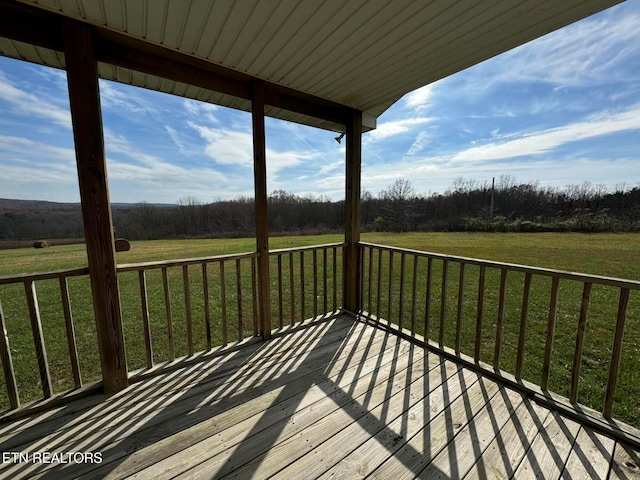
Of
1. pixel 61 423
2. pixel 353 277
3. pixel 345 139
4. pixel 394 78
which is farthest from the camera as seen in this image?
pixel 353 277

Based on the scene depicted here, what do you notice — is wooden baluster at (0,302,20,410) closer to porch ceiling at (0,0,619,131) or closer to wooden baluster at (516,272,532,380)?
porch ceiling at (0,0,619,131)

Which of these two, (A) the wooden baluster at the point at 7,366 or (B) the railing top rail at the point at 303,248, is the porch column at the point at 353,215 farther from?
(A) the wooden baluster at the point at 7,366

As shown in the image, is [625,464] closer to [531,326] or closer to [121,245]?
[531,326]

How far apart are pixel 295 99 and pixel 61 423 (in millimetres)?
3173

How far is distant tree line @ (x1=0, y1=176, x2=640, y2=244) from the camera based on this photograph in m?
3.74

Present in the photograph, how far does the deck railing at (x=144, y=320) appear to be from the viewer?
172cm

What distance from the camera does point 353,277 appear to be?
3.31m

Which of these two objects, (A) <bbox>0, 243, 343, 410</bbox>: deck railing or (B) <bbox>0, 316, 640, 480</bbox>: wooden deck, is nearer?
(B) <bbox>0, 316, 640, 480</bbox>: wooden deck

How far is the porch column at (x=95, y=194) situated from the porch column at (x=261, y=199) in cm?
111

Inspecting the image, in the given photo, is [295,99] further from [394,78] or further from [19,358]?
[19,358]

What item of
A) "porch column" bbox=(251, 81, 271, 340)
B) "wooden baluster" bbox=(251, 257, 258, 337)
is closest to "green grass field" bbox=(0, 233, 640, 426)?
"wooden baluster" bbox=(251, 257, 258, 337)

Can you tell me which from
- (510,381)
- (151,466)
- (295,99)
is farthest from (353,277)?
(151,466)

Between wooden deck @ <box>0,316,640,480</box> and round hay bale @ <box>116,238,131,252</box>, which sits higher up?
round hay bale @ <box>116,238,131,252</box>

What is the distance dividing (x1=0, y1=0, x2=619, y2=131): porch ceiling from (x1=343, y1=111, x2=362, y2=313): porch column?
0.78 metres
